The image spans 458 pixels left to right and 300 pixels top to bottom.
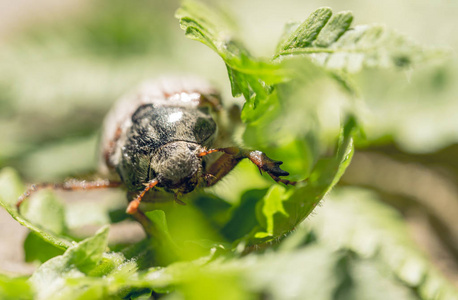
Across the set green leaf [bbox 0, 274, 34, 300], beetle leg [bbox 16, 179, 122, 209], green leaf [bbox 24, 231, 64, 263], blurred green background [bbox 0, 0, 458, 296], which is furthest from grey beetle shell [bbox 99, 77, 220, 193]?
green leaf [bbox 0, 274, 34, 300]

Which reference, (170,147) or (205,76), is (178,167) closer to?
(170,147)

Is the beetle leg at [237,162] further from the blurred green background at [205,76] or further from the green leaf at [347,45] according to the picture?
the blurred green background at [205,76]

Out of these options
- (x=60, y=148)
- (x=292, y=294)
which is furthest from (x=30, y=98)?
(x=292, y=294)

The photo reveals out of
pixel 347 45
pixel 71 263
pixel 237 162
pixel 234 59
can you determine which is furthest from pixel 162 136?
pixel 347 45

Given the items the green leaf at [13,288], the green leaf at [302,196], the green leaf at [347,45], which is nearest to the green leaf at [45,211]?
the green leaf at [13,288]

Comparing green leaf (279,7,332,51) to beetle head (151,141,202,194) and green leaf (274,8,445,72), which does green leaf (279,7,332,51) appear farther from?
beetle head (151,141,202,194)

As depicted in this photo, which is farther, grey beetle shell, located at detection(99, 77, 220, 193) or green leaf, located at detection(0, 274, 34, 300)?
grey beetle shell, located at detection(99, 77, 220, 193)

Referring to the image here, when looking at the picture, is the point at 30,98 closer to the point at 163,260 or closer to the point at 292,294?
the point at 163,260
